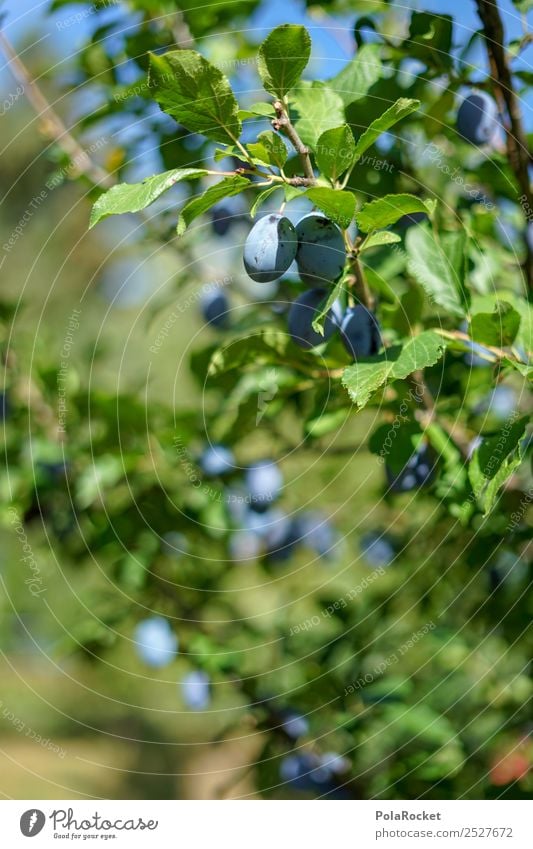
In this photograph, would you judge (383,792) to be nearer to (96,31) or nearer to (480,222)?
(480,222)

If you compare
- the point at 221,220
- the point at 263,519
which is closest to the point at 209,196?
the point at 221,220

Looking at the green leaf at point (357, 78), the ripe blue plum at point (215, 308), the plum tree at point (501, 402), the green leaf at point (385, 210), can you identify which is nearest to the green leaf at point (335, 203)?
the green leaf at point (385, 210)

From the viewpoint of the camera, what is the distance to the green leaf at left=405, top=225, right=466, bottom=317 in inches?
30.1

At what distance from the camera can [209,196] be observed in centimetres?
55

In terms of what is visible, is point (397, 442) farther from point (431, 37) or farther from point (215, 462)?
point (215, 462)

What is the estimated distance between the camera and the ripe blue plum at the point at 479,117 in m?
0.80

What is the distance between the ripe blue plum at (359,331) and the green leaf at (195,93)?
181 mm

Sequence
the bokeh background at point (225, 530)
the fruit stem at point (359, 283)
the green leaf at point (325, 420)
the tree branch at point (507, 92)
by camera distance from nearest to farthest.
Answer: the fruit stem at point (359, 283)
the tree branch at point (507, 92)
the green leaf at point (325, 420)
the bokeh background at point (225, 530)

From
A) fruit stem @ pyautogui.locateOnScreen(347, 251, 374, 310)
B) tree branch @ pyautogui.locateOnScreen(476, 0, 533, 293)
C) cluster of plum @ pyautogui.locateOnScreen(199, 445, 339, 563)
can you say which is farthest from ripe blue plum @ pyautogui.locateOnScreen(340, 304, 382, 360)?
cluster of plum @ pyautogui.locateOnScreen(199, 445, 339, 563)

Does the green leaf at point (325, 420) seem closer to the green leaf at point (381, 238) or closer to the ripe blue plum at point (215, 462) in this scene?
the green leaf at point (381, 238)

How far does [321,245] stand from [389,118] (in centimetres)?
10

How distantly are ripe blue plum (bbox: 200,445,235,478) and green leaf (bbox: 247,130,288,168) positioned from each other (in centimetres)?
73

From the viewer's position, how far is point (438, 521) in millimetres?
1181
